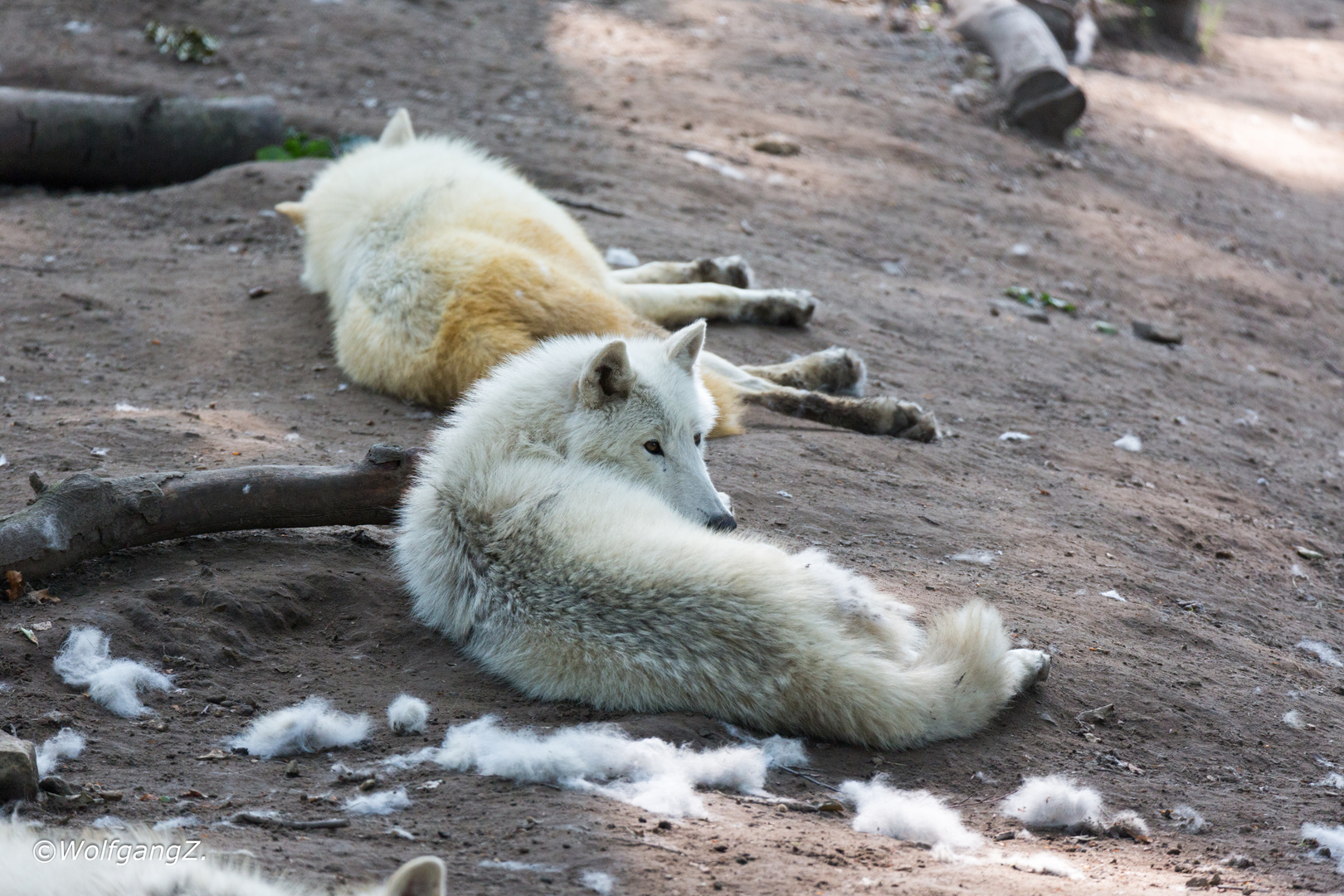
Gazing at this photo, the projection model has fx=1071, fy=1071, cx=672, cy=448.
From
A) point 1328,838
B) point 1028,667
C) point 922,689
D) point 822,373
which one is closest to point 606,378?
point 922,689

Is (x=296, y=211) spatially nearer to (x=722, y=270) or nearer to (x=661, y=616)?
(x=722, y=270)

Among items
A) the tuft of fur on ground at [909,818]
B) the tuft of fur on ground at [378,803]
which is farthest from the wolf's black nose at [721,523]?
the tuft of fur on ground at [378,803]

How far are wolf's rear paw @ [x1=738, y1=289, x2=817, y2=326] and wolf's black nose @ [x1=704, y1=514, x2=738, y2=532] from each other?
9.28 ft

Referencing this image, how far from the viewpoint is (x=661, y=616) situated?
2.86 metres

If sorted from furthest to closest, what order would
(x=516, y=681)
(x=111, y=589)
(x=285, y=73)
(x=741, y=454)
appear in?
1. (x=285, y=73)
2. (x=741, y=454)
3. (x=111, y=589)
4. (x=516, y=681)

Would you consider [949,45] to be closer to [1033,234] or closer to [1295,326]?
[1033,234]

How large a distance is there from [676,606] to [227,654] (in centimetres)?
134

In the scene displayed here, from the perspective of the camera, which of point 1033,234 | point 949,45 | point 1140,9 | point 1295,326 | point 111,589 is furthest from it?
point 1140,9

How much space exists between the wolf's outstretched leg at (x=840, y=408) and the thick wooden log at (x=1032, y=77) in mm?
6583

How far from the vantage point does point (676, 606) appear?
9.36 feet

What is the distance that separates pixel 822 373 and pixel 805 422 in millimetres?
419

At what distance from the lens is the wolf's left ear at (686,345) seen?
398 cm

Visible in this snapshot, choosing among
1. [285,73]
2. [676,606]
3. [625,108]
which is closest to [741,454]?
[676,606]

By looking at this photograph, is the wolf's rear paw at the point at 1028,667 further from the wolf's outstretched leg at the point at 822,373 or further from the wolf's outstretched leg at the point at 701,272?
the wolf's outstretched leg at the point at 701,272
